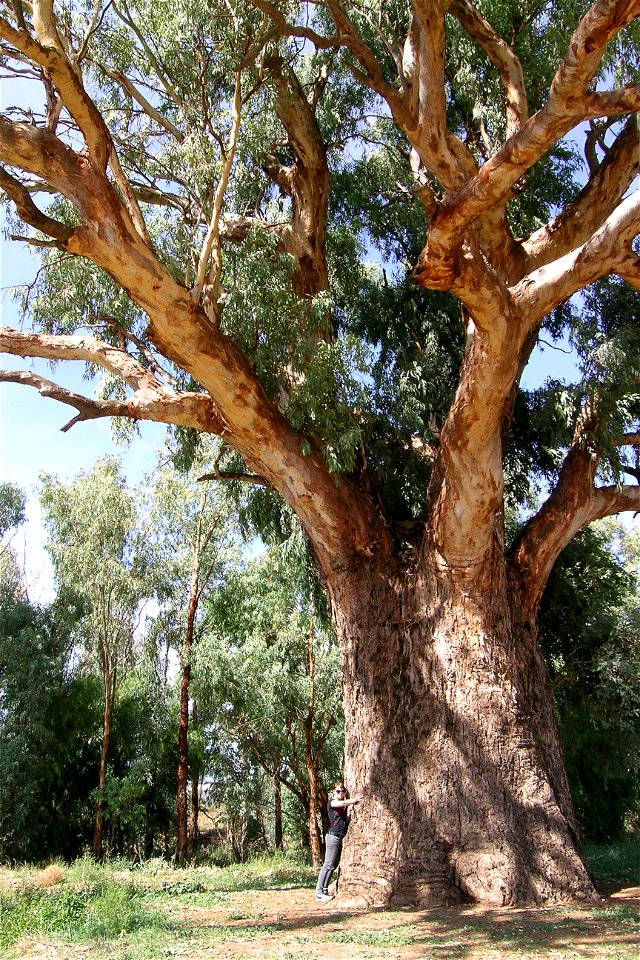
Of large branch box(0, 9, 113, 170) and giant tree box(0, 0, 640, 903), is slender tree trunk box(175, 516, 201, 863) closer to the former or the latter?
giant tree box(0, 0, 640, 903)

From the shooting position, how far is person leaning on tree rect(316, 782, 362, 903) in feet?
23.9

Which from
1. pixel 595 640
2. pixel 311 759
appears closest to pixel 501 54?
→ pixel 595 640

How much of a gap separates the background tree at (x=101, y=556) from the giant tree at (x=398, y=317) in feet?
25.3

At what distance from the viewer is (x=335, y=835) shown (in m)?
7.45

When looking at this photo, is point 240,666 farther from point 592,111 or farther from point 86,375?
point 592,111

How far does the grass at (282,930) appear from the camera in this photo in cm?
457

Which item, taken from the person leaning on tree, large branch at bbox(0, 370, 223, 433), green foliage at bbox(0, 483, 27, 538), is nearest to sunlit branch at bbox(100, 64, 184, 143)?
large branch at bbox(0, 370, 223, 433)

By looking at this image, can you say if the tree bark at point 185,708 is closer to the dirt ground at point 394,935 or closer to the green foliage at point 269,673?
the green foliage at point 269,673

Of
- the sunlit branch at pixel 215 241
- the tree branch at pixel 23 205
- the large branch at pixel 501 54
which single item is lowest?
the tree branch at pixel 23 205

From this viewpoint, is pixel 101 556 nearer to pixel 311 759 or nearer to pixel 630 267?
pixel 311 759

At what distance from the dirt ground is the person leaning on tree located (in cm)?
31

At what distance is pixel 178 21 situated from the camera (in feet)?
26.7

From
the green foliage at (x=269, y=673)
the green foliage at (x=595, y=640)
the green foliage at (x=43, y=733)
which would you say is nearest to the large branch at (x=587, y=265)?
the green foliage at (x=595, y=640)

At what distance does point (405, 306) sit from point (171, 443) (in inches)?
151
